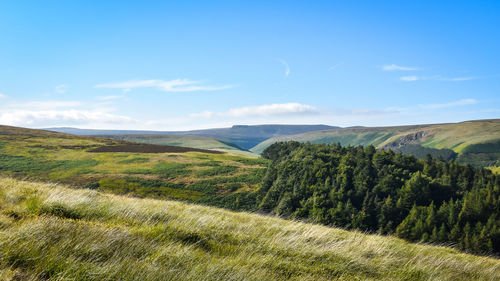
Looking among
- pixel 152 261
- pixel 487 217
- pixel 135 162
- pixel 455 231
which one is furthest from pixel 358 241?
pixel 135 162

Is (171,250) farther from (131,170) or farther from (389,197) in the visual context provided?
(131,170)

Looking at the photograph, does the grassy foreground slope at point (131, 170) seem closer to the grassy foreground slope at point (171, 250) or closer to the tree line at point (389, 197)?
the tree line at point (389, 197)

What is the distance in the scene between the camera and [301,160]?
102m

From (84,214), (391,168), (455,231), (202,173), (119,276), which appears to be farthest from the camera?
(202,173)

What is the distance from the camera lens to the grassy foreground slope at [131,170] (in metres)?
78.3

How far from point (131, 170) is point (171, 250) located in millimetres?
95713

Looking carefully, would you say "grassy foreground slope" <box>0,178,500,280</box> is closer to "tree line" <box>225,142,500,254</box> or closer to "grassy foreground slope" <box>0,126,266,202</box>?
"tree line" <box>225,142,500,254</box>

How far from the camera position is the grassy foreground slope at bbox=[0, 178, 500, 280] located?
5328mm

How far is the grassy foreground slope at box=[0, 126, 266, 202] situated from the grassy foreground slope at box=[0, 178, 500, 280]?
59.9m

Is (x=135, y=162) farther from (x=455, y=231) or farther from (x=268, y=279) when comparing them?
(x=268, y=279)

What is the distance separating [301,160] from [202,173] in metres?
33.4

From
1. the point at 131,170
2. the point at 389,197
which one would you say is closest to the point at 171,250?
the point at 389,197

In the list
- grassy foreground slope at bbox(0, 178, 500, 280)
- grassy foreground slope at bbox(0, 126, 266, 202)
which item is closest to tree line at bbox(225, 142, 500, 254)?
grassy foreground slope at bbox(0, 126, 266, 202)

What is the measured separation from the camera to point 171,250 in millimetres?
6730
